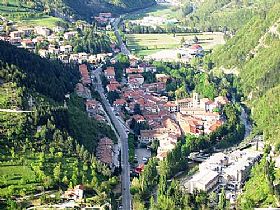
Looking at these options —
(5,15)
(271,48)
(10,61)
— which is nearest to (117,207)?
(10,61)

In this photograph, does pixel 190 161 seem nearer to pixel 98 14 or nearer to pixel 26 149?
pixel 26 149

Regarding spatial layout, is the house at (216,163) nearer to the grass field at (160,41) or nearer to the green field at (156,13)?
the grass field at (160,41)

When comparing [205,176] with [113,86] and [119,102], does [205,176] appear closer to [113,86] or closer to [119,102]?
[119,102]

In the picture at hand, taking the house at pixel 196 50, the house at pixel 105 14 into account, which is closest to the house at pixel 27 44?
the house at pixel 196 50

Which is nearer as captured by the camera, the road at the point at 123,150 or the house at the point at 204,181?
the road at the point at 123,150

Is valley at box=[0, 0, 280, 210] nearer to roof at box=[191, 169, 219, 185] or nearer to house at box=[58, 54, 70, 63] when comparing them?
roof at box=[191, 169, 219, 185]
